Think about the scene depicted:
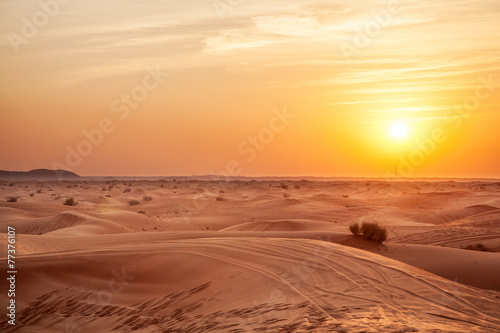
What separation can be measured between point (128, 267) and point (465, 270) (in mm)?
7967

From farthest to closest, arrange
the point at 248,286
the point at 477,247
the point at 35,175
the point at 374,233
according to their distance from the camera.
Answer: the point at 35,175, the point at 477,247, the point at 374,233, the point at 248,286

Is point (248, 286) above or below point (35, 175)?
below

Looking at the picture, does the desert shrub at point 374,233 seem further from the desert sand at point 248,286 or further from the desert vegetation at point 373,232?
the desert sand at point 248,286

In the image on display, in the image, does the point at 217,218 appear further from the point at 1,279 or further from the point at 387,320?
the point at 387,320

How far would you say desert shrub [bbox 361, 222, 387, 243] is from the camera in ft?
48.5

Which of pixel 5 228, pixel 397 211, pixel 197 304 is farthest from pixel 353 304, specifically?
pixel 397 211

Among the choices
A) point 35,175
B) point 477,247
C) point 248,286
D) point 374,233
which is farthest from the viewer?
point 35,175

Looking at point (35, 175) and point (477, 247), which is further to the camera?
point (35, 175)

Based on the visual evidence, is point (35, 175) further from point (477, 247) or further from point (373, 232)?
point (477, 247)

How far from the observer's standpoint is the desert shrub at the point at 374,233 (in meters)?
14.8

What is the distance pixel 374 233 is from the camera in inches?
586

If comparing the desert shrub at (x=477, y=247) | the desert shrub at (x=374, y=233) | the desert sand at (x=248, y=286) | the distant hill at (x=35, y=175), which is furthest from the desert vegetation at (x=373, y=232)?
the distant hill at (x=35, y=175)

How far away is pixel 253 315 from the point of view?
709 cm

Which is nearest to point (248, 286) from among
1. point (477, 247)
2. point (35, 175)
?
point (477, 247)
